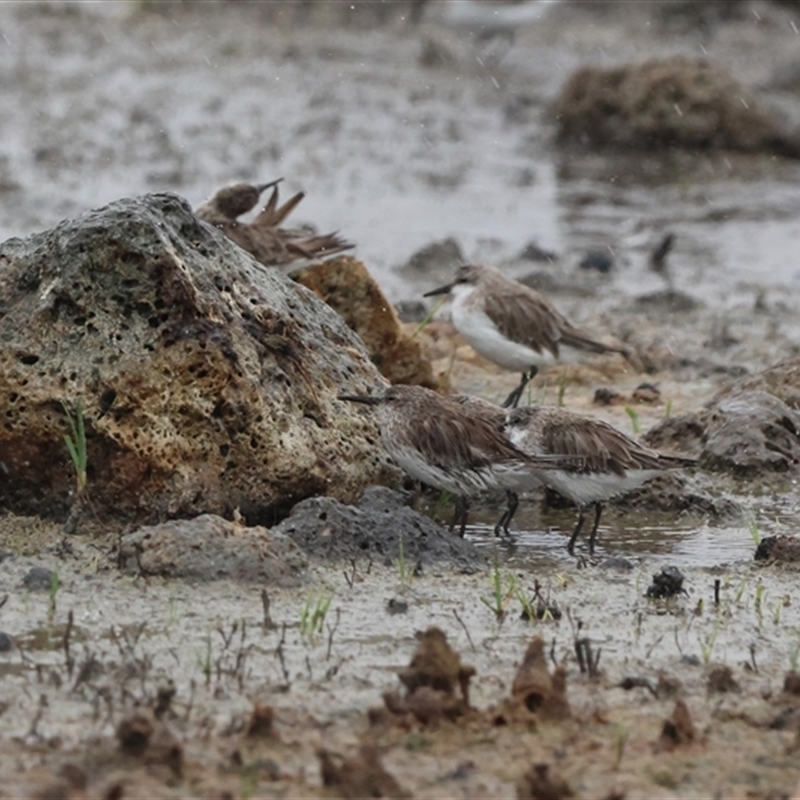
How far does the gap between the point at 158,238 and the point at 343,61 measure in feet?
65.9

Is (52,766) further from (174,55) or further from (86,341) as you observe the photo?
(174,55)

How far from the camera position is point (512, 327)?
1025 centimetres

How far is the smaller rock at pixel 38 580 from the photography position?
6.02 meters

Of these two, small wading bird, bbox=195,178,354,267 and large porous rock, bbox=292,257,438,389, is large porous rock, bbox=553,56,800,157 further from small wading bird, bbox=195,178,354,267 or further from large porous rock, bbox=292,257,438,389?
large porous rock, bbox=292,257,438,389

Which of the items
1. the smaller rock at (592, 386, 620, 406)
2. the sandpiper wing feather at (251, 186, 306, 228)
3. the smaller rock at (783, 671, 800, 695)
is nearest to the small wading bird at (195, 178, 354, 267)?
the sandpiper wing feather at (251, 186, 306, 228)

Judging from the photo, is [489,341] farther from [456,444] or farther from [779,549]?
[779,549]

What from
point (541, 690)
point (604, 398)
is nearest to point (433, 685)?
point (541, 690)

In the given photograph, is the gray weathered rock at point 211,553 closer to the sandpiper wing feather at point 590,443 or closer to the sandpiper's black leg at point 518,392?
the sandpiper wing feather at point 590,443

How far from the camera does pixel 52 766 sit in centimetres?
455

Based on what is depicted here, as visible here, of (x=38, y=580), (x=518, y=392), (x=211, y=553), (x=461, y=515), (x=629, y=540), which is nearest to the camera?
(x=38, y=580)

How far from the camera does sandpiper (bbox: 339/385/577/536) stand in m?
7.12

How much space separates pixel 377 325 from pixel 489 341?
4.01 feet

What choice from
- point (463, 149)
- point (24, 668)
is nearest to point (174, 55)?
point (463, 149)

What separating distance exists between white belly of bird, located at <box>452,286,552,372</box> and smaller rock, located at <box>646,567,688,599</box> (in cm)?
397
